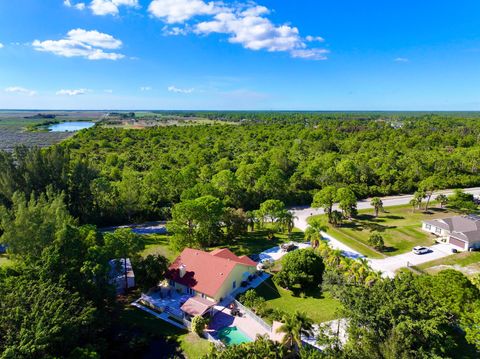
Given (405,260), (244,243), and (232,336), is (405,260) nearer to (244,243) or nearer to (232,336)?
(244,243)

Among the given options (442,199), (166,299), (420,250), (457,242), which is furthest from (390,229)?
(166,299)

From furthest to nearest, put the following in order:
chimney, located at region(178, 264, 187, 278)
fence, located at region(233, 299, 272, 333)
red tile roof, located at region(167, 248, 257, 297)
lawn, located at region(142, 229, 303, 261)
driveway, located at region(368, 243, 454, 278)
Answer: lawn, located at region(142, 229, 303, 261), driveway, located at region(368, 243, 454, 278), chimney, located at region(178, 264, 187, 278), red tile roof, located at region(167, 248, 257, 297), fence, located at region(233, 299, 272, 333)

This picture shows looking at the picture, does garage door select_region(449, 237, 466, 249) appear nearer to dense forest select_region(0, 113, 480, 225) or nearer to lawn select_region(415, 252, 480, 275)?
lawn select_region(415, 252, 480, 275)

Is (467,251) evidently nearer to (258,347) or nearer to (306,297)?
(306,297)

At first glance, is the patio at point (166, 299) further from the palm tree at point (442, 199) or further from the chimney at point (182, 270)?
the palm tree at point (442, 199)

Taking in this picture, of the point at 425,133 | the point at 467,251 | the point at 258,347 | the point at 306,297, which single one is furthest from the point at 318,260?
the point at 425,133

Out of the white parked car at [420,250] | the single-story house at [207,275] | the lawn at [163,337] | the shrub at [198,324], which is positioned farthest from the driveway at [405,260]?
the lawn at [163,337]

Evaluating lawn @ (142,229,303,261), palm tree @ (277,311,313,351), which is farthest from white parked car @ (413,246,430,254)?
palm tree @ (277,311,313,351)
